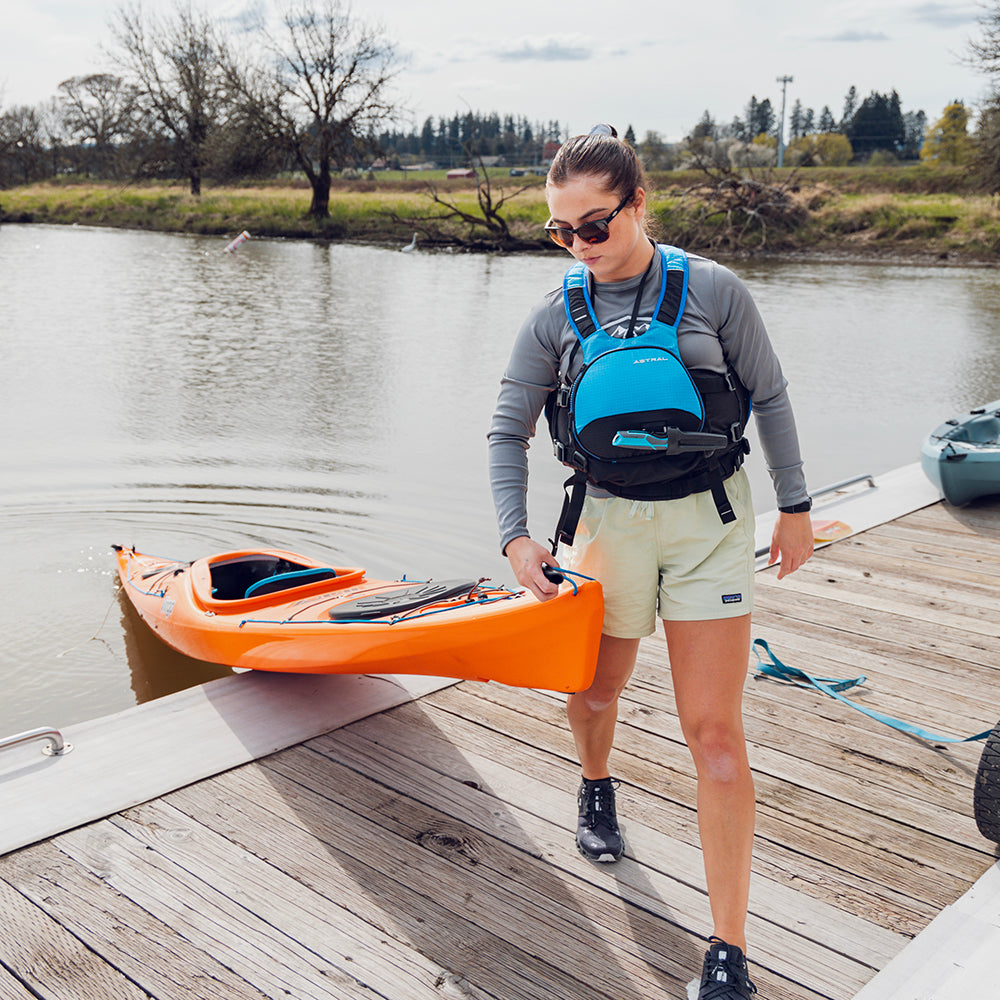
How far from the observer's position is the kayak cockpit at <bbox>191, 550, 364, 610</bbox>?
3293 mm

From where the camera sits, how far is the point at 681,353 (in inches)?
66.4

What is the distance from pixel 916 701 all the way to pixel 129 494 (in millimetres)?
5110

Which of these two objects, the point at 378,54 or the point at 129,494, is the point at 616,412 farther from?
the point at 378,54

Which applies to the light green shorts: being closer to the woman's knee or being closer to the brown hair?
the woman's knee

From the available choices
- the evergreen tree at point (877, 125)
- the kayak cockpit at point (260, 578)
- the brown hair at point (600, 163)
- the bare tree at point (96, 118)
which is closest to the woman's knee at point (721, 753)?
the brown hair at point (600, 163)

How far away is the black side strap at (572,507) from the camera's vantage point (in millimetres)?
1810

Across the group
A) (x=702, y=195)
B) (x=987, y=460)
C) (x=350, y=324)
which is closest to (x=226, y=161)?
(x=702, y=195)

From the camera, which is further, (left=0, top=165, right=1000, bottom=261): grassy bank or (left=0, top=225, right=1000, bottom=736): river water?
(left=0, top=165, right=1000, bottom=261): grassy bank

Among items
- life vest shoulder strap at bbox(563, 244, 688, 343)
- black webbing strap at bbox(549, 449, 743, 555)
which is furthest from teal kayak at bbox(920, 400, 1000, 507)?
life vest shoulder strap at bbox(563, 244, 688, 343)

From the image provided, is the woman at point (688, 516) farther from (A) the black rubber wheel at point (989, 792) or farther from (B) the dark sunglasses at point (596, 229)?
(A) the black rubber wheel at point (989, 792)

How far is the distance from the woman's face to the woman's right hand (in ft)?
1.69

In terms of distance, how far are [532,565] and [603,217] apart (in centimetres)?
63

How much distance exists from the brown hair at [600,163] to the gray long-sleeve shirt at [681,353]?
16 cm

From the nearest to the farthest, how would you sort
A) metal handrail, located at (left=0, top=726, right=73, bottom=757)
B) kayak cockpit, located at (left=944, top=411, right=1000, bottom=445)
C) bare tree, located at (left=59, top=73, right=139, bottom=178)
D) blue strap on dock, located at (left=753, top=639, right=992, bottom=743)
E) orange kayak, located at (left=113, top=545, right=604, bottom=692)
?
orange kayak, located at (left=113, top=545, right=604, bottom=692)
metal handrail, located at (left=0, top=726, right=73, bottom=757)
blue strap on dock, located at (left=753, top=639, right=992, bottom=743)
kayak cockpit, located at (left=944, top=411, right=1000, bottom=445)
bare tree, located at (left=59, top=73, right=139, bottom=178)
